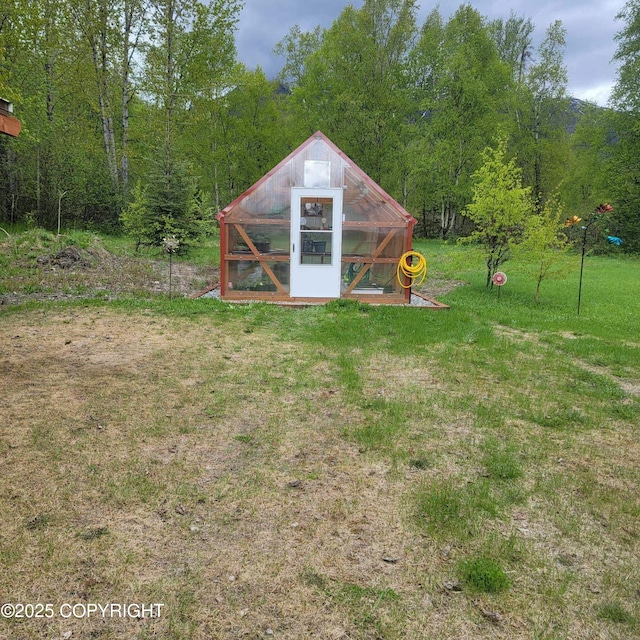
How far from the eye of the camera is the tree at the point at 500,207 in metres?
10.4

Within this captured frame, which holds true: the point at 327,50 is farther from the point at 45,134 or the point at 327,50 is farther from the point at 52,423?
the point at 52,423

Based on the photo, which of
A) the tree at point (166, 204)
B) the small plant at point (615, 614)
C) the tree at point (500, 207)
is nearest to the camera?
the small plant at point (615, 614)

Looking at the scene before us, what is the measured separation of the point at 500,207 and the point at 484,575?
31.9 ft

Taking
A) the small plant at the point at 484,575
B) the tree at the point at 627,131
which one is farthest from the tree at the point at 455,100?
the small plant at the point at 484,575

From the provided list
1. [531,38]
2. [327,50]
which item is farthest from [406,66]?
[531,38]

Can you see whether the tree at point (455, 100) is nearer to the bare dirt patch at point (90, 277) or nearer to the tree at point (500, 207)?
the tree at point (500, 207)

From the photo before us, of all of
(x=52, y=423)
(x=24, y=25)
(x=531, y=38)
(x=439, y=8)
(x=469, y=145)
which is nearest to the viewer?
(x=52, y=423)

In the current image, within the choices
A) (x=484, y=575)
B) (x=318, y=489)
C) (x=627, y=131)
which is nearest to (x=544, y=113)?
(x=627, y=131)

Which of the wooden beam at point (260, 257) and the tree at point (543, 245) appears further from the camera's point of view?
the tree at point (543, 245)

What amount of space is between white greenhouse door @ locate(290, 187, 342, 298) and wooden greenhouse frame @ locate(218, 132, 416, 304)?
21 mm

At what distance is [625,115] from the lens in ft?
78.6

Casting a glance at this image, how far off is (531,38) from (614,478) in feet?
124

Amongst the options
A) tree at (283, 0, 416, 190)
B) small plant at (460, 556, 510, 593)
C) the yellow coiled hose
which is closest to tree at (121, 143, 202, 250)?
the yellow coiled hose

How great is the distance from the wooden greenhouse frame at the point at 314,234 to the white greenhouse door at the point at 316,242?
21 mm
